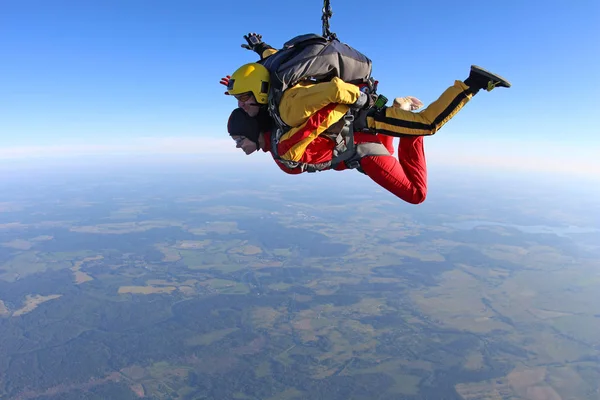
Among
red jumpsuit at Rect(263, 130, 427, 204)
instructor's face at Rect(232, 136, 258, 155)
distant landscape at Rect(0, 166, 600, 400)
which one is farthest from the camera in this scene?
distant landscape at Rect(0, 166, 600, 400)

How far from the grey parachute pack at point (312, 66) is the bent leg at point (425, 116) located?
259 millimetres

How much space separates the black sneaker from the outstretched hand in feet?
1.58

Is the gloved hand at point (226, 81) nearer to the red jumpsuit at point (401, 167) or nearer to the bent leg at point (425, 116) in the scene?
the red jumpsuit at point (401, 167)

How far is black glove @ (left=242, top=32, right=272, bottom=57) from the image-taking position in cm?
398

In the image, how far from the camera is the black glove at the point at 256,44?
13.1 ft

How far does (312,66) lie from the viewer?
2.78 meters

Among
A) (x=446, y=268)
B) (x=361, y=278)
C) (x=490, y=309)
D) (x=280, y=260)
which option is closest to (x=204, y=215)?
(x=280, y=260)

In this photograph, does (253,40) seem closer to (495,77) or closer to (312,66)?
(312,66)

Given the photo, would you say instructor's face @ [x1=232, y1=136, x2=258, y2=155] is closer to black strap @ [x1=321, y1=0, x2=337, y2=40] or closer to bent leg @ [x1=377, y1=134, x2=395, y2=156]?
black strap @ [x1=321, y1=0, x2=337, y2=40]

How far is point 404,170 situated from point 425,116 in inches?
33.9

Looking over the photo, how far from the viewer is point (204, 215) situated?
515 feet

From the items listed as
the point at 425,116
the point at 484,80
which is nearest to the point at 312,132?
the point at 425,116

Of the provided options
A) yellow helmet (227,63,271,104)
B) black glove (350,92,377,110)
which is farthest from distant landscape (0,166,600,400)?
yellow helmet (227,63,271,104)

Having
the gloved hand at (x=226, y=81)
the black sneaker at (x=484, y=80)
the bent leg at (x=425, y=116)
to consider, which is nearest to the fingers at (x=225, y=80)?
the gloved hand at (x=226, y=81)
